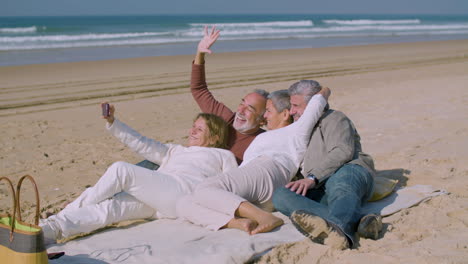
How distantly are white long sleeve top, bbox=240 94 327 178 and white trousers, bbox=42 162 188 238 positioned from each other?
26.5 inches

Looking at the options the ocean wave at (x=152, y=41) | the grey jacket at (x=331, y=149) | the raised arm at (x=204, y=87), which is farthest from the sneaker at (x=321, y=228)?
the ocean wave at (x=152, y=41)

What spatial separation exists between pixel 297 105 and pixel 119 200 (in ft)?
5.39

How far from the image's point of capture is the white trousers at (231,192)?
12.6 ft

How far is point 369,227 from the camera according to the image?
368 centimetres

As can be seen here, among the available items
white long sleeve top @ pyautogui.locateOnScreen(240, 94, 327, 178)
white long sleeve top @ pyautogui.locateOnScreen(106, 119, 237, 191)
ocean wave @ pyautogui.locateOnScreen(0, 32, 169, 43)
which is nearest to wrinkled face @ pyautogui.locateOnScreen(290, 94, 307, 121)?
white long sleeve top @ pyautogui.locateOnScreen(240, 94, 327, 178)

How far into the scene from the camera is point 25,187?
5.71 metres

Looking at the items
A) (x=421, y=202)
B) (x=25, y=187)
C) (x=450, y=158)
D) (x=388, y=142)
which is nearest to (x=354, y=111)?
(x=388, y=142)

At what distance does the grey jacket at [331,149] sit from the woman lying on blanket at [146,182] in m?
0.64

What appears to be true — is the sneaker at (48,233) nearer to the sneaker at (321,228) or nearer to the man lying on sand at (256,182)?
the man lying on sand at (256,182)

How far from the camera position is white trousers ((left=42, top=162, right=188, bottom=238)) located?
12.8ft

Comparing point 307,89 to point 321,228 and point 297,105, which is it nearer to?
point 297,105

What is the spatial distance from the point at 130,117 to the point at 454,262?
270 inches

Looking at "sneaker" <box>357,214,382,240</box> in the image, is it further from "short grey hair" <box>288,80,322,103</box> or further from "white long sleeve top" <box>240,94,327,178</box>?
"short grey hair" <box>288,80,322,103</box>

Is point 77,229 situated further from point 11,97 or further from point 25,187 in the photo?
point 11,97
